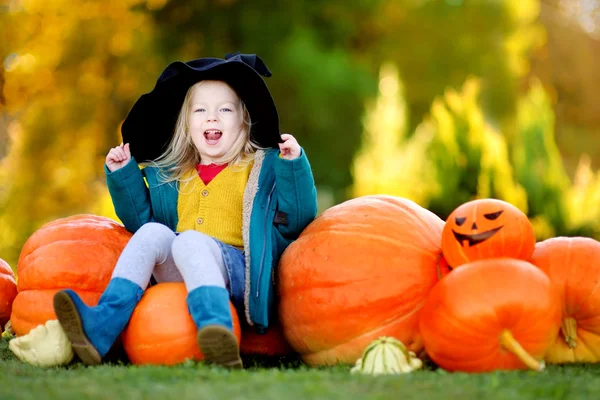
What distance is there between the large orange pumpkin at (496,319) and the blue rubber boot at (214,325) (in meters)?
0.73

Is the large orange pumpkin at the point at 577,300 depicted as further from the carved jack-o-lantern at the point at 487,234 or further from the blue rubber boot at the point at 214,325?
the blue rubber boot at the point at 214,325

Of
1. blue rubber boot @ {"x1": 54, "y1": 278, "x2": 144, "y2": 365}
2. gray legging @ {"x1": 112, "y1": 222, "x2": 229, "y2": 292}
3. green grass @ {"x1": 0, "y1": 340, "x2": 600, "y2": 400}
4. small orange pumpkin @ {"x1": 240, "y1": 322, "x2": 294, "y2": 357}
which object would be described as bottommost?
small orange pumpkin @ {"x1": 240, "y1": 322, "x2": 294, "y2": 357}

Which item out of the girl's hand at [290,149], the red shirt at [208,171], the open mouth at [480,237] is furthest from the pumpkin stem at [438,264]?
the red shirt at [208,171]

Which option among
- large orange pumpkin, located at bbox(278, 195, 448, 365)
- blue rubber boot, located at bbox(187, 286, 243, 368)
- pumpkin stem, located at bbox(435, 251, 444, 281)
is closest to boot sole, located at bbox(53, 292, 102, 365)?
blue rubber boot, located at bbox(187, 286, 243, 368)

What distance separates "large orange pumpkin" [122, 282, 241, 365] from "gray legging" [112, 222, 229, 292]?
0.31 ft

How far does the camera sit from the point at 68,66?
27.1 ft

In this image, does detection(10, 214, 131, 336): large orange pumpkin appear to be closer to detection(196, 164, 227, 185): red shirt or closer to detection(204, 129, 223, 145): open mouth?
detection(196, 164, 227, 185): red shirt

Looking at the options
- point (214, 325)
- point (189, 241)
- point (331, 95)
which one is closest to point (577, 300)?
point (214, 325)

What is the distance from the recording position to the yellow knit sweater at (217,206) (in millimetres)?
3061

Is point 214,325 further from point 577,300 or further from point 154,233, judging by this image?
point 577,300

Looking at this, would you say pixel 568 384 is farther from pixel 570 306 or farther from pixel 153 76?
pixel 153 76

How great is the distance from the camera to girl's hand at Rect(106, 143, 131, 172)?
3174 mm

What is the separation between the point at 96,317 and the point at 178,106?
1.19m

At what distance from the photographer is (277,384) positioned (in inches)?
82.8
